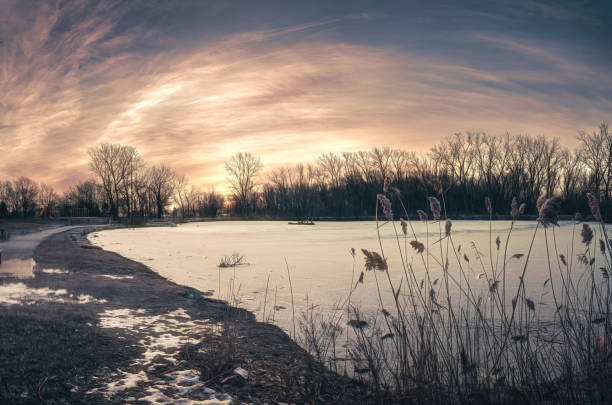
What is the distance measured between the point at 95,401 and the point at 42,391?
0.34 m

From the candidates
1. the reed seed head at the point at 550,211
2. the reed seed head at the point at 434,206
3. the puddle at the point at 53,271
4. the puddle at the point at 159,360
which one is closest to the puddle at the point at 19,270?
the puddle at the point at 53,271

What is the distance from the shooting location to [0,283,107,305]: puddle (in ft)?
14.6

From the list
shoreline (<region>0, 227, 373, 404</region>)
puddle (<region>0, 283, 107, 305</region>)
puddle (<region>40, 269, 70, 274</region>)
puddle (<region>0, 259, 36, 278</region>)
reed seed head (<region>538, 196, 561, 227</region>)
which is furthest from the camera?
puddle (<region>40, 269, 70, 274</region>)

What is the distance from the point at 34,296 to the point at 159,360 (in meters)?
2.67

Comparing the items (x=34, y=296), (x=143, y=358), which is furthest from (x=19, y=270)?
(x=143, y=358)

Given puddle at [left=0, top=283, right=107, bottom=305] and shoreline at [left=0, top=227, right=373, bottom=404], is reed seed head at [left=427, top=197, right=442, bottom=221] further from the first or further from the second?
puddle at [left=0, top=283, right=107, bottom=305]

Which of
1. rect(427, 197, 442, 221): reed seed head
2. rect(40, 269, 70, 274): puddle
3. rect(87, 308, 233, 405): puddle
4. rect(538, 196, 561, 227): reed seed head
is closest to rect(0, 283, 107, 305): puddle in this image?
rect(87, 308, 233, 405): puddle

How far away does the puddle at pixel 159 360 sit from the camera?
9.02 feet

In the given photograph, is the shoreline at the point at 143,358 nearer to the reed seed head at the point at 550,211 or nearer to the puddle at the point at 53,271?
the reed seed head at the point at 550,211

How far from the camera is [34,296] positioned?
481cm

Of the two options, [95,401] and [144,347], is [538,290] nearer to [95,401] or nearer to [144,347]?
[144,347]

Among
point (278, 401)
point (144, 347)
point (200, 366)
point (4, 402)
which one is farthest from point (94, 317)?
point (278, 401)

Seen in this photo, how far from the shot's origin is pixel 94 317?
14.1 ft

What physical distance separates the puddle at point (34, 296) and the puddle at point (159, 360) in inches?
25.6
